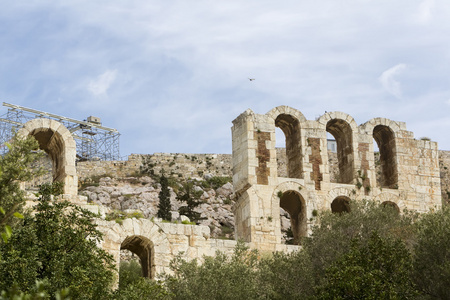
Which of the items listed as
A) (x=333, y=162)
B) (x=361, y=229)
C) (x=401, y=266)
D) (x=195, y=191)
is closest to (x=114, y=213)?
(x=361, y=229)

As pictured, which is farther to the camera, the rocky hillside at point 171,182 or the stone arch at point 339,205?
the rocky hillside at point 171,182

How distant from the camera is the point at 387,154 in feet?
148

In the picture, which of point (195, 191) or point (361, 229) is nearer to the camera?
point (361, 229)

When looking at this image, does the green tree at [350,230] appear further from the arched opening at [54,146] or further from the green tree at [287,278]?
→ the arched opening at [54,146]

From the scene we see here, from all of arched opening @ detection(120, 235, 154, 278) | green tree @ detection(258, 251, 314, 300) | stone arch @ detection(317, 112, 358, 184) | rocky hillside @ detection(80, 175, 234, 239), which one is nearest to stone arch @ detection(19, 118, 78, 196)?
arched opening @ detection(120, 235, 154, 278)

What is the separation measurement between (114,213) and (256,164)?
25.7 ft

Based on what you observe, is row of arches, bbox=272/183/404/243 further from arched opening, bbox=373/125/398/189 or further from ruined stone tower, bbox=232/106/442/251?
arched opening, bbox=373/125/398/189

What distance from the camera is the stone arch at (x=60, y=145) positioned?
119ft

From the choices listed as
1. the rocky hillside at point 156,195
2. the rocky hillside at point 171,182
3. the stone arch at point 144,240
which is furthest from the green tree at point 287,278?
the rocky hillside at point 171,182

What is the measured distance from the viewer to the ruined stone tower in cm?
4053

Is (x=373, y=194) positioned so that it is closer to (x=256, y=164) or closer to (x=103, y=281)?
(x=256, y=164)

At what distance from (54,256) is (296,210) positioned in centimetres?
1685

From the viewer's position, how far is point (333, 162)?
67000 millimetres

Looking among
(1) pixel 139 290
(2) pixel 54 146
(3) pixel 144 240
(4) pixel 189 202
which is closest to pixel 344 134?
(3) pixel 144 240
